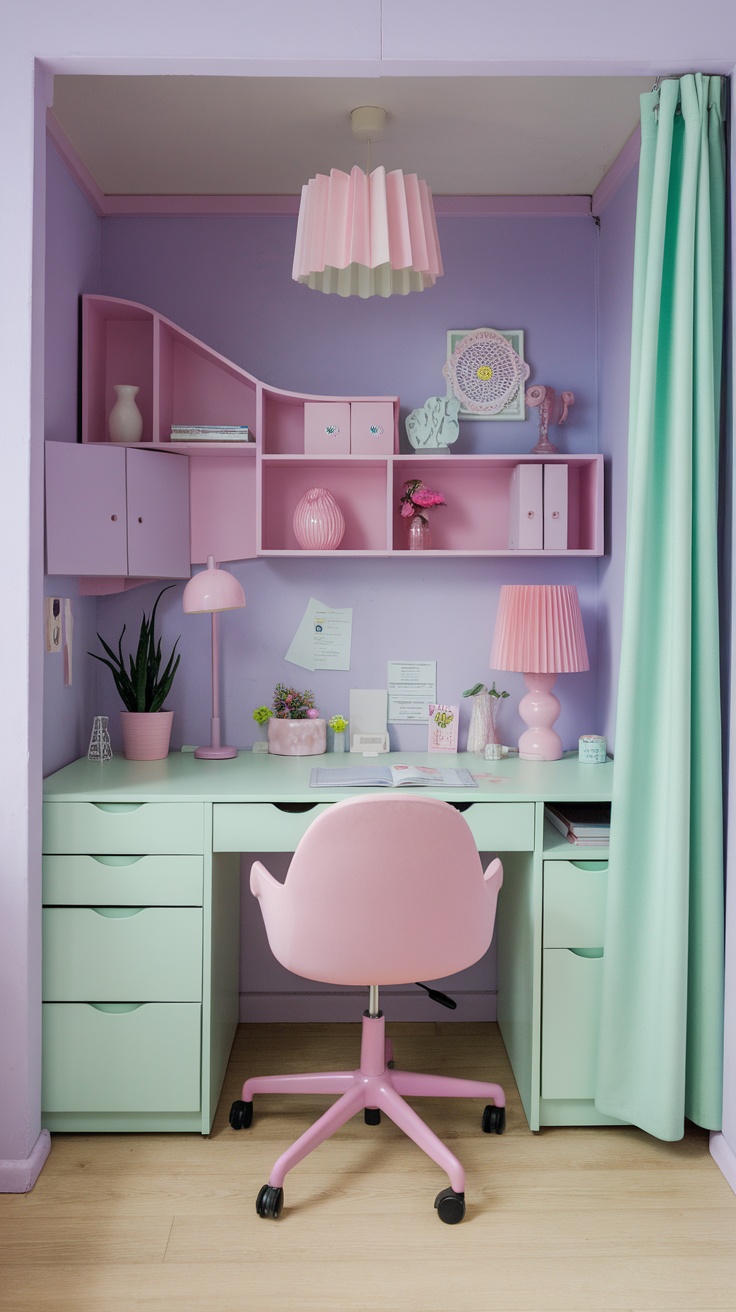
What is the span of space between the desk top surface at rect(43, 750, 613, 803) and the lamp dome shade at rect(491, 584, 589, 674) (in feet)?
0.93

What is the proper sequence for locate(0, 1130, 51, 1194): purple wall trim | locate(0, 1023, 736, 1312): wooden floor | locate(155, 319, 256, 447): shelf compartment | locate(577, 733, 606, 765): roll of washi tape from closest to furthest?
locate(0, 1023, 736, 1312): wooden floor → locate(0, 1130, 51, 1194): purple wall trim → locate(577, 733, 606, 765): roll of washi tape → locate(155, 319, 256, 447): shelf compartment

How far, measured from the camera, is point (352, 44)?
1977 millimetres

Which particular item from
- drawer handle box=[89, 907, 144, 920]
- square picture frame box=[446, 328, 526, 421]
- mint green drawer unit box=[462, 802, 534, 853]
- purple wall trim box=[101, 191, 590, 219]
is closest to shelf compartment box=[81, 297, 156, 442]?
purple wall trim box=[101, 191, 590, 219]

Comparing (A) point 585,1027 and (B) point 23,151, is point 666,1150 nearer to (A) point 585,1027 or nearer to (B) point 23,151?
(A) point 585,1027

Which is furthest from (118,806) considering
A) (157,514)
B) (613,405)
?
(613,405)

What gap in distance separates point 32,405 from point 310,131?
112cm

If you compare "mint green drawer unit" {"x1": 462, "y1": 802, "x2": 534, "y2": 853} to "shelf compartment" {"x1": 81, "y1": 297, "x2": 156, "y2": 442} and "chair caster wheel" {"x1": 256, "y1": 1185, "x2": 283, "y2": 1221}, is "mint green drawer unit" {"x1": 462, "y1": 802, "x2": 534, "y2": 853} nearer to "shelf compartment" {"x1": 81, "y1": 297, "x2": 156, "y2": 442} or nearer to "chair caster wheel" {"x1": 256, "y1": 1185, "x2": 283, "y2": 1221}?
"chair caster wheel" {"x1": 256, "y1": 1185, "x2": 283, "y2": 1221}

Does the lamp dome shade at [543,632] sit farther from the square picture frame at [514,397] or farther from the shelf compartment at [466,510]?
the square picture frame at [514,397]

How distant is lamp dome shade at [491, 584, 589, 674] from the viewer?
102 inches

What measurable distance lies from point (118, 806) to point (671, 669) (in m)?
1.29

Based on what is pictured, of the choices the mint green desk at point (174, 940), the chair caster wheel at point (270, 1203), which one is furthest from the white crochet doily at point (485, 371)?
the chair caster wheel at point (270, 1203)

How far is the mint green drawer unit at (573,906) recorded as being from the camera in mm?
2229

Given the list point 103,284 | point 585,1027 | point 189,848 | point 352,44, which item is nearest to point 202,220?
point 103,284

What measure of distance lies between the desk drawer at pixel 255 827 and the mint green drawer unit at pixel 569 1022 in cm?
66
